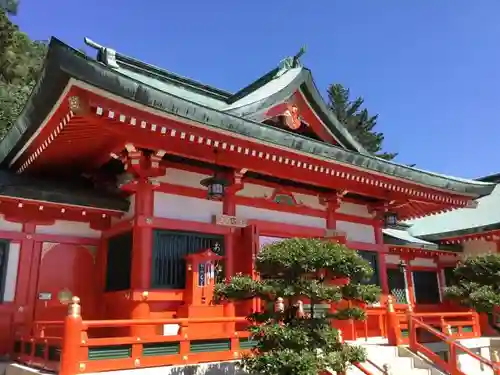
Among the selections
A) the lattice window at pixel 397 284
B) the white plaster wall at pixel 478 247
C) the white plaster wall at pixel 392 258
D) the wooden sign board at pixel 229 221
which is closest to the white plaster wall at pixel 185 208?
the wooden sign board at pixel 229 221

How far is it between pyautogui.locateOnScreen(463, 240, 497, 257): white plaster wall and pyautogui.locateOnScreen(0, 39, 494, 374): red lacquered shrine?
5.10 m

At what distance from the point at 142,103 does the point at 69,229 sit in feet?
14.2

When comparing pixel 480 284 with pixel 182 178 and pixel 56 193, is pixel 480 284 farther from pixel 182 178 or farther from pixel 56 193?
pixel 56 193

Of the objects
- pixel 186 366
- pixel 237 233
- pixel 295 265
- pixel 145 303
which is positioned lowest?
pixel 186 366

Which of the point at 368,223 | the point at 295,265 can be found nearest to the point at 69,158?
the point at 295,265

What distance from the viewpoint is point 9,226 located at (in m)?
9.34

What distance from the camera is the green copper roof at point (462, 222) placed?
1570 centimetres

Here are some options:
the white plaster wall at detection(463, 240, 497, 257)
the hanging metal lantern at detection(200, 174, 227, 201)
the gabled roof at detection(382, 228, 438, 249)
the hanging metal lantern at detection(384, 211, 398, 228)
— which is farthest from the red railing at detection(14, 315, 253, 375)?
the white plaster wall at detection(463, 240, 497, 257)

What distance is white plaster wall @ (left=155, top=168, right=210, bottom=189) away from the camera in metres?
9.43

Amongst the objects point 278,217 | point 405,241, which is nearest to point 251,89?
point 278,217

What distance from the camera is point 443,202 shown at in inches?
499

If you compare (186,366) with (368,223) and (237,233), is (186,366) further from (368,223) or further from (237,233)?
(368,223)

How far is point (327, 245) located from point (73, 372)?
3849 millimetres

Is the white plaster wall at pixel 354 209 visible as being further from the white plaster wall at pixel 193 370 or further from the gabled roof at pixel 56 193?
the white plaster wall at pixel 193 370
